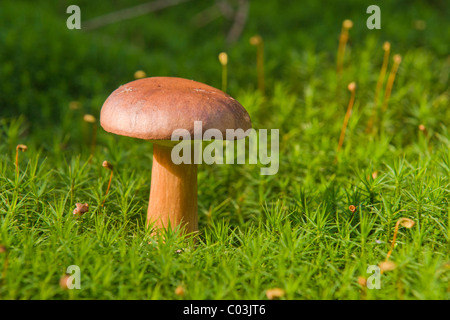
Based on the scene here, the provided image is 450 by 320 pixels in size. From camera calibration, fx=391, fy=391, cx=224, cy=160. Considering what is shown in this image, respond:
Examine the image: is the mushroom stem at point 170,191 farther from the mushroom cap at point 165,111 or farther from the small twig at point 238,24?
the small twig at point 238,24

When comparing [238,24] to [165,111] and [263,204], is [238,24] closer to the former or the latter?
[263,204]

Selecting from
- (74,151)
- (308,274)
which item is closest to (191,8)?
(74,151)

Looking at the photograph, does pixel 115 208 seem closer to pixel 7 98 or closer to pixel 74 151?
pixel 74 151

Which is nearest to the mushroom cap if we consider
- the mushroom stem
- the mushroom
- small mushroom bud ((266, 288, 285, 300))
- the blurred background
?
the mushroom
